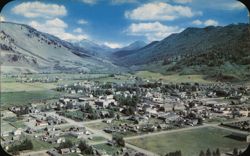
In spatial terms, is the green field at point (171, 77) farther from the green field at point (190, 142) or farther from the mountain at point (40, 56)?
the green field at point (190, 142)

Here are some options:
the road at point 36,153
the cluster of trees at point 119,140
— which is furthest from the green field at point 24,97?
the road at point 36,153

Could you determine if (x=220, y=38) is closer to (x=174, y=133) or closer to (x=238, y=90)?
(x=238, y=90)

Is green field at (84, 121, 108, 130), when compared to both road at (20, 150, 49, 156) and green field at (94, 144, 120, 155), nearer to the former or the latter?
green field at (94, 144, 120, 155)

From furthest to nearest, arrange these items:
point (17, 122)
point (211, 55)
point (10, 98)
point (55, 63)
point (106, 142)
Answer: point (55, 63) → point (211, 55) → point (10, 98) → point (17, 122) → point (106, 142)

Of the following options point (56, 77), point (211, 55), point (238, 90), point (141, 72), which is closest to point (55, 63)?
point (56, 77)

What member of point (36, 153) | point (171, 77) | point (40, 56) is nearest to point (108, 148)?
point (36, 153)

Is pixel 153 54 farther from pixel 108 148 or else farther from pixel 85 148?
pixel 85 148

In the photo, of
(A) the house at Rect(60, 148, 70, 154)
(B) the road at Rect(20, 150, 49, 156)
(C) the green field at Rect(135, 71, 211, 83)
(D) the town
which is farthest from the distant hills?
(B) the road at Rect(20, 150, 49, 156)
